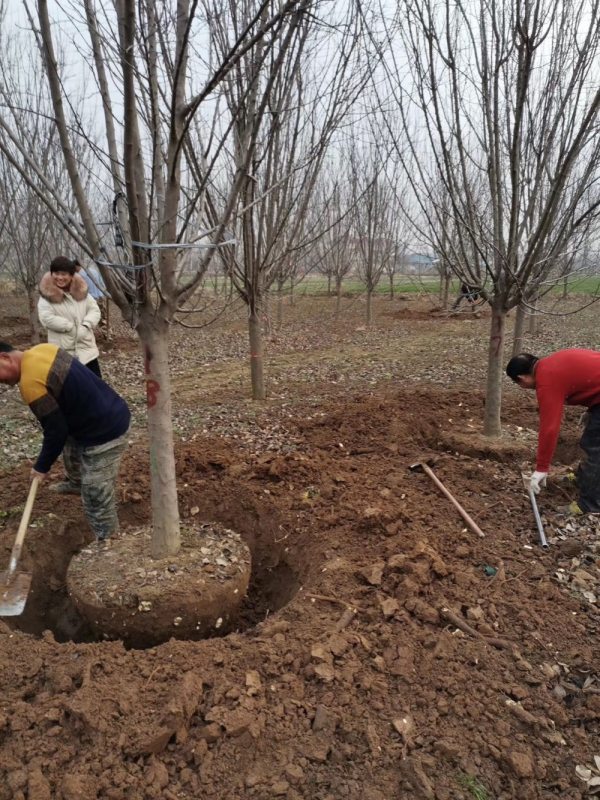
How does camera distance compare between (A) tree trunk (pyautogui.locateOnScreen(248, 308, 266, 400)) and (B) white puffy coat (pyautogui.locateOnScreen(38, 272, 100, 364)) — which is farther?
(A) tree trunk (pyautogui.locateOnScreen(248, 308, 266, 400))

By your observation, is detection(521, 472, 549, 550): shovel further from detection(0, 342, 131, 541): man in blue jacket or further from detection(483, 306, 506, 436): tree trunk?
detection(0, 342, 131, 541): man in blue jacket

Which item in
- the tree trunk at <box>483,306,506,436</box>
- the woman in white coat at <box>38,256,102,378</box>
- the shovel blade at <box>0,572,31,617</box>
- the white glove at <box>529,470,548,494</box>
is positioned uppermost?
the woman in white coat at <box>38,256,102,378</box>

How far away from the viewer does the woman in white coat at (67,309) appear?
14.5 feet

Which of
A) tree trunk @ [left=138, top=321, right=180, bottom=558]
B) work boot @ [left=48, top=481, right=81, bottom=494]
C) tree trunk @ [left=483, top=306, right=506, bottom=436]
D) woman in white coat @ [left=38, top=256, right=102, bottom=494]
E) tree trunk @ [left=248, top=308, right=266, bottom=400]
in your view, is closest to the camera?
tree trunk @ [left=138, top=321, right=180, bottom=558]

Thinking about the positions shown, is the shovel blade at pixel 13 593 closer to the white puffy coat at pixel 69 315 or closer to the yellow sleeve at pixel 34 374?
the yellow sleeve at pixel 34 374

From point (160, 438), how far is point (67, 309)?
2.26m

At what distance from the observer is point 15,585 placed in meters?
3.00

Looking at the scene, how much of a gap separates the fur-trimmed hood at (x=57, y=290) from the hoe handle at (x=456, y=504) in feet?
10.3

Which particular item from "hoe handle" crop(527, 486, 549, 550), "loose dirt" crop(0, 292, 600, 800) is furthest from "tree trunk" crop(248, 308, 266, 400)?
"hoe handle" crop(527, 486, 549, 550)

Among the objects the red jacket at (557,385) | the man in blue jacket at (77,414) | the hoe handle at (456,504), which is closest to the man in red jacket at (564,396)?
the red jacket at (557,385)

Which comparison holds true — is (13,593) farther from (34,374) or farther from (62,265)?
(62,265)

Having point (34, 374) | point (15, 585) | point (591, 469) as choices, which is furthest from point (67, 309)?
point (591, 469)

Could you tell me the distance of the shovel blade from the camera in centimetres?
288

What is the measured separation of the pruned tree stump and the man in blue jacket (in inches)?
12.0
